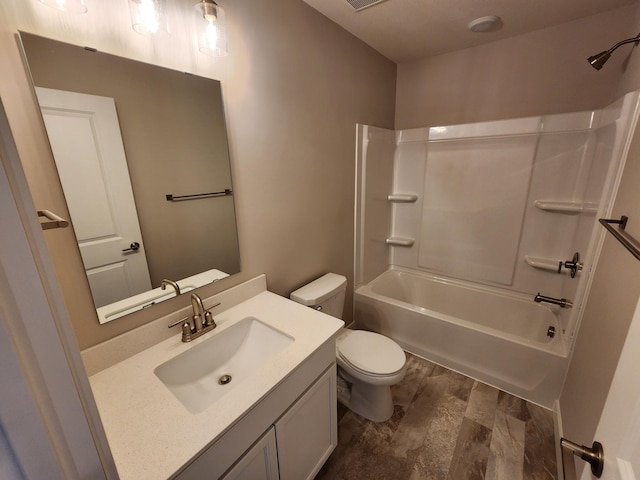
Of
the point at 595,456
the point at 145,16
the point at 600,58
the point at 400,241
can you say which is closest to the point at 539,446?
the point at 595,456

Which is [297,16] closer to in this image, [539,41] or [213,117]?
[213,117]

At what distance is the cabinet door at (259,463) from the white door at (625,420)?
885 millimetres

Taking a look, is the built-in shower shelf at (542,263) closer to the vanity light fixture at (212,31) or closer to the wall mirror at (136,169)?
the wall mirror at (136,169)

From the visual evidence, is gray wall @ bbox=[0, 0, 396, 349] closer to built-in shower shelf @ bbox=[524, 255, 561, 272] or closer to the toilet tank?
the toilet tank

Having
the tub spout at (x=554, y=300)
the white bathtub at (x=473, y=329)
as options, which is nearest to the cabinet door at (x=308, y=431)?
the white bathtub at (x=473, y=329)

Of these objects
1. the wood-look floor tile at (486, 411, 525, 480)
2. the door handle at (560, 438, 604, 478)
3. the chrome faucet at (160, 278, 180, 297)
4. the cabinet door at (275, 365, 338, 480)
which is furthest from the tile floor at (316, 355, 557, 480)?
the chrome faucet at (160, 278, 180, 297)

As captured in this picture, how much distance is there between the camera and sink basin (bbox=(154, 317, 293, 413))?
108cm

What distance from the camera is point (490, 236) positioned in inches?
92.5

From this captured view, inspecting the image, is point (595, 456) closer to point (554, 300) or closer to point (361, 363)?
point (361, 363)

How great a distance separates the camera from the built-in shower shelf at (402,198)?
2639 mm

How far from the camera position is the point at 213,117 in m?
1.26

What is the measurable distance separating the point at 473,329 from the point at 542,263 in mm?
816

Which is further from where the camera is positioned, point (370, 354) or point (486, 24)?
point (486, 24)

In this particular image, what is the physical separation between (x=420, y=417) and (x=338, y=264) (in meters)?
1.13
